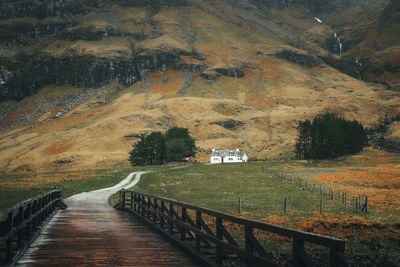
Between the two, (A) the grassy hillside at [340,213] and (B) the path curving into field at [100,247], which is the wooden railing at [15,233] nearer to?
(B) the path curving into field at [100,247]

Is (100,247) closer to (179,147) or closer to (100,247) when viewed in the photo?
(100,247)

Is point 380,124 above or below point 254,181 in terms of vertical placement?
above

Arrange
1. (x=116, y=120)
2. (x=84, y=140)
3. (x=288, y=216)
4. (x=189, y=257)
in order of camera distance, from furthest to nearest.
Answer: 1. (x=116, y=120)
2. (x=84, y=140)
3. (x=288, y=216)
4. (x=189, y=257)

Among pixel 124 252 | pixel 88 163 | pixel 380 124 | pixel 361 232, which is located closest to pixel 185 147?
pixel 88 163

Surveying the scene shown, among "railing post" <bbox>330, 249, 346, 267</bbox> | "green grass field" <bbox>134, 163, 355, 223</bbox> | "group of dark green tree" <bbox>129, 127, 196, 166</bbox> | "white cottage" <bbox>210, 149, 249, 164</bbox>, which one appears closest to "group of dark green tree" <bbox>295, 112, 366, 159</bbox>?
"white cottage" <bbox>210, 149, 249, 164</bbox>

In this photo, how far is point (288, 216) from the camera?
2253 cm

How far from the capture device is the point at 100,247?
10836 millimetres

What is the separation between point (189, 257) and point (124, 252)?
219 centimetres

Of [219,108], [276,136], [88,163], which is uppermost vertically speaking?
[219,108]

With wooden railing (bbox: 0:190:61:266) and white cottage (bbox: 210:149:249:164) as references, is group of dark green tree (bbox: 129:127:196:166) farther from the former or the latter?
wooden railing (bbox: 0:190:61:266)

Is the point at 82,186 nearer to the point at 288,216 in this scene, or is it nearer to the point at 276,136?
the point at 288,216

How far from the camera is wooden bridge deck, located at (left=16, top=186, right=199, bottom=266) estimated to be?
9.14 meters

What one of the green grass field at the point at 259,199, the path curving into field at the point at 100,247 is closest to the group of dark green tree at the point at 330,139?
the green grass field at the point at 259,199

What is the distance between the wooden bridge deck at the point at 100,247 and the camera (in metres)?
9.14
